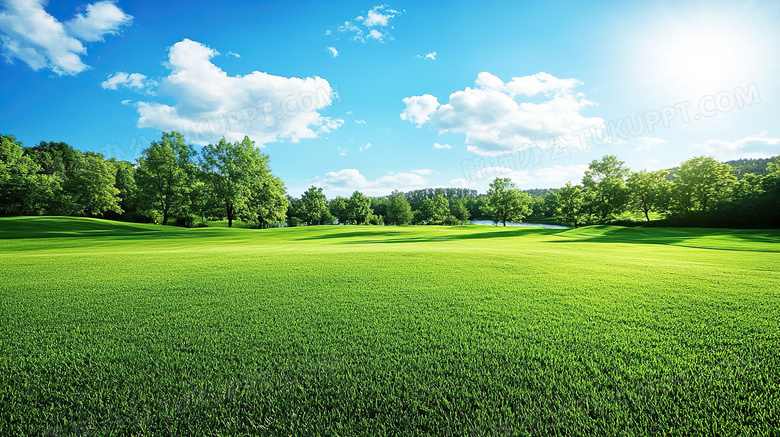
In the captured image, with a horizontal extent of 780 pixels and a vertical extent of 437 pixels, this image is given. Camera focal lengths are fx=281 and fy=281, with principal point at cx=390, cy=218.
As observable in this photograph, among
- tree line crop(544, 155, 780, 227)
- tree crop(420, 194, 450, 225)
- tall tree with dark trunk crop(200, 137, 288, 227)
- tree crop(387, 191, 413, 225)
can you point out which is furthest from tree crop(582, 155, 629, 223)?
tall tree with dark trunk crop(200, 137, 288, 227)

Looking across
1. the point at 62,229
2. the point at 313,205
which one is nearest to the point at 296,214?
the point at 313,205

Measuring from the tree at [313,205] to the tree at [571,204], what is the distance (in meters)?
47.4

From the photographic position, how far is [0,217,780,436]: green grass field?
5.81 feet

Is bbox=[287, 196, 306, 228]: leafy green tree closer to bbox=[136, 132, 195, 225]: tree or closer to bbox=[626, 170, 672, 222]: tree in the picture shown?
bbox=[136, 132, 195, 225]: tree

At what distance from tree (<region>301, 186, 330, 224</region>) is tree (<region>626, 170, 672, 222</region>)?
54.0m

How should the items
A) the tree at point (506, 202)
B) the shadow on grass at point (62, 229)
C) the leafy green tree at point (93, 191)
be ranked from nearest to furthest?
the shadow on grass at point (62, 229), the leafy green tree at point (93, 191), the tree at point (506, 202)

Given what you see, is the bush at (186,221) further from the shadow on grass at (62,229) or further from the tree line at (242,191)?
the shadow on grass at (62,229)

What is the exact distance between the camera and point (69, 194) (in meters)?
39.8

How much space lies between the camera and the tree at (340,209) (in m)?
69.1

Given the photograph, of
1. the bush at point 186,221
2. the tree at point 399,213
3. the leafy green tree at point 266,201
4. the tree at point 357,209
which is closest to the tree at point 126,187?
the bush at point 186,221

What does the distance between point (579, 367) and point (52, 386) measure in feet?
13.5

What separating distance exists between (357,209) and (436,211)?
20.8 meters

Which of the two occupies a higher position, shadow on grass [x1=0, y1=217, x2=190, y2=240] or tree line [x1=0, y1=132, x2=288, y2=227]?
tree line [x1=0, y1=132, x2=288, y2=227]

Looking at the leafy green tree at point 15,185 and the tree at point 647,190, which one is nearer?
the tree at point 647,190
